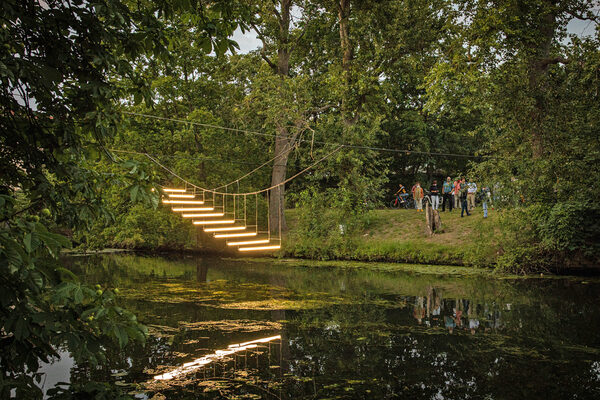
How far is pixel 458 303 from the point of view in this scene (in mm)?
10617

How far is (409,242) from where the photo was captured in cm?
1845

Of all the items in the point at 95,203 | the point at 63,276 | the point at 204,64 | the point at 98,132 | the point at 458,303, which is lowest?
the point at 458,303

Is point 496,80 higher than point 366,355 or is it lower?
higher

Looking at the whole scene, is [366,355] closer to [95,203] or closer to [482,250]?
[95,203]

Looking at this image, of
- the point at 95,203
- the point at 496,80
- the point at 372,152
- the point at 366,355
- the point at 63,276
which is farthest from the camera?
the point at 372,152

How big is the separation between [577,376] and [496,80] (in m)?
11.4

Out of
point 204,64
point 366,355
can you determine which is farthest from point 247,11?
point 204,64

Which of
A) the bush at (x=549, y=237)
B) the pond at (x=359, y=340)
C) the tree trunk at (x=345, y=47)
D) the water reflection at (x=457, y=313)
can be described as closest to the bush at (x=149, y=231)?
the pond at (x=359, y=340)

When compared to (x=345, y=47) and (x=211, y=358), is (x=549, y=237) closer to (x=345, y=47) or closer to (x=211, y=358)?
(x=345, y=47)

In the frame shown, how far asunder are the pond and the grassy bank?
266 cm

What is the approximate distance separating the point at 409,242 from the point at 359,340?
11.4m

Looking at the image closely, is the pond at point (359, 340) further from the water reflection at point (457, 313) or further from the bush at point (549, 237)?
the bush at point (549, 237)

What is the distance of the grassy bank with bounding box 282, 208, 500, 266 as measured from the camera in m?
16.6

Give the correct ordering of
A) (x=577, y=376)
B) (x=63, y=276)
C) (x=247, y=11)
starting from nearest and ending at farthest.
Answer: (x=63, y=276) < (x=247, y=11) < (x=577, y=376)
